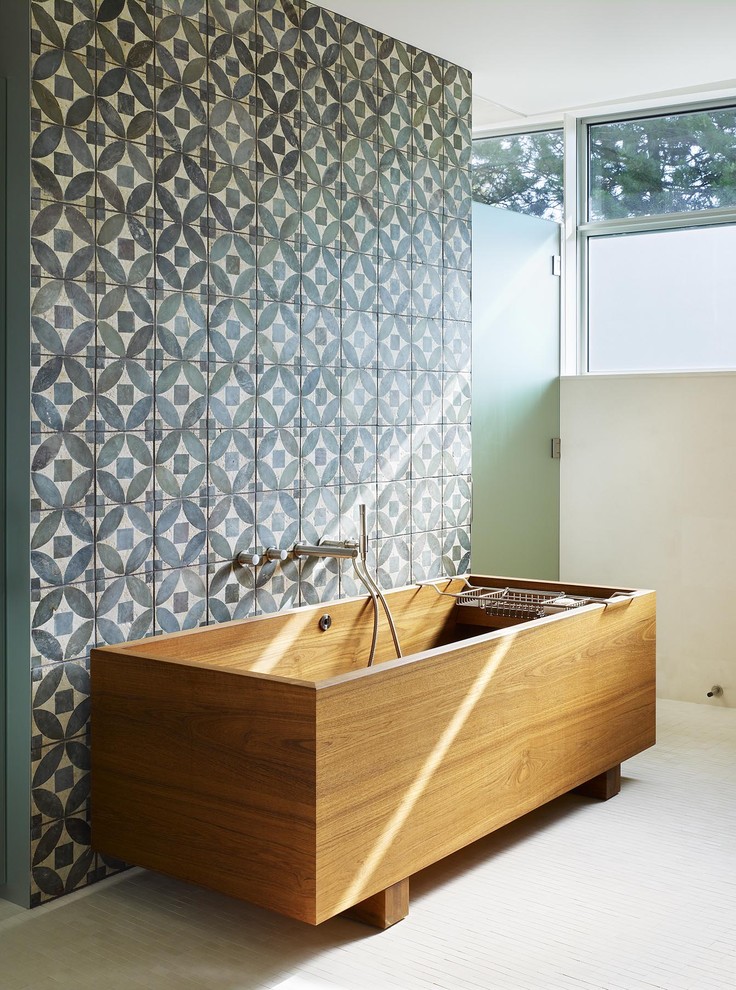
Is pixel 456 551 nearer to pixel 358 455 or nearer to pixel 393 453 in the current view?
pixel 393 453

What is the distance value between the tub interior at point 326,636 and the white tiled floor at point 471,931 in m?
0.60

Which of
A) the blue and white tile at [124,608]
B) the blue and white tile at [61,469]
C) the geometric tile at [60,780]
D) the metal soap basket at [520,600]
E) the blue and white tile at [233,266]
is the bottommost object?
the geometric tile at [60,780]

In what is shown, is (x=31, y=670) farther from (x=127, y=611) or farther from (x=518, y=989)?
(x=518, y=989)

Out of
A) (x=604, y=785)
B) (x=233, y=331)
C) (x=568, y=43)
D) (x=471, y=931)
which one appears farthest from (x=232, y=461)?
(x=568, y=43)

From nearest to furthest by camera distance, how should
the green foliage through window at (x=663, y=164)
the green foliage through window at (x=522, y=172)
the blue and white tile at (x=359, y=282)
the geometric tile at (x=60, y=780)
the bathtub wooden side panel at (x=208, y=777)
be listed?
the bathtub wooden side panel at (x=208, y=777) → the geometric tile at (x=60, y=780) → the blue and white tile at (x=359, y=282) → the green foliage through window at (x=663, y=164) → the green foliage through window at (x=522, y=172)

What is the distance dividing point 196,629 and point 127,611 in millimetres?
185

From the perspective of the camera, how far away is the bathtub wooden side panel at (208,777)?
2.22 m

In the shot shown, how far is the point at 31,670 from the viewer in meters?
2.54

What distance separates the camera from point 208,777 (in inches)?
93.6

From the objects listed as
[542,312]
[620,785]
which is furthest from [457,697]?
[542,312]

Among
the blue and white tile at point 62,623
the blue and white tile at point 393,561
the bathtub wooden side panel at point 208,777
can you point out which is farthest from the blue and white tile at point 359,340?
the bathtub wooden side panel at point 208,777

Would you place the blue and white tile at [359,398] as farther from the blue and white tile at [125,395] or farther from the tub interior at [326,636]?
the blue and white tile at [125,395]

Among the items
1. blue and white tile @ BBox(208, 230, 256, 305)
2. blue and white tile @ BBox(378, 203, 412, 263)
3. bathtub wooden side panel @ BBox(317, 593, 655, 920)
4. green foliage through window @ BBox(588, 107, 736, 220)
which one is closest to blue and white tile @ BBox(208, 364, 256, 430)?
blue and white tile @ BBox(208, 230, 256, 305)

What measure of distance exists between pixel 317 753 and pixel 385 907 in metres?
0.53
